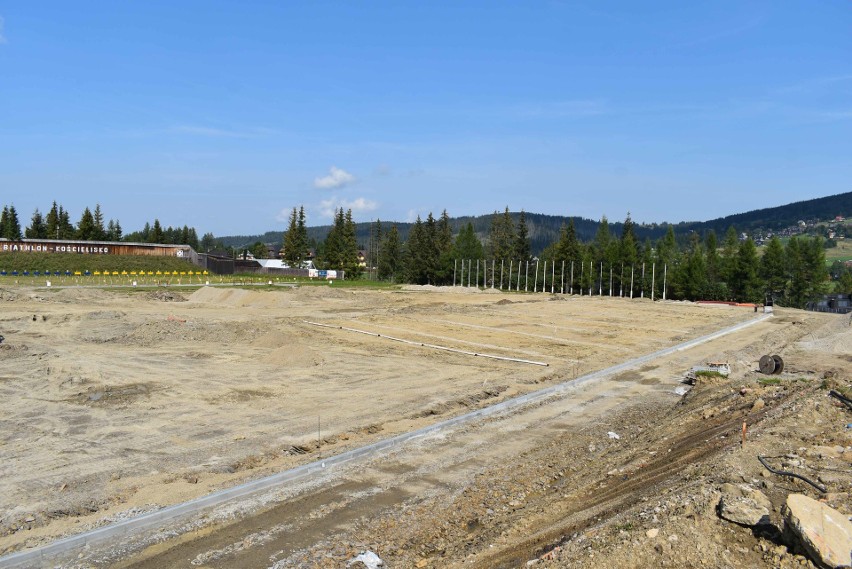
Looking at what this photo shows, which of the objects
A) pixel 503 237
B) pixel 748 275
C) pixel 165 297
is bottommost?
pixel 165 297

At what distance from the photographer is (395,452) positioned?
13.7 meters

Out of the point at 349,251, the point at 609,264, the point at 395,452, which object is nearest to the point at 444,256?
the point at 349,251

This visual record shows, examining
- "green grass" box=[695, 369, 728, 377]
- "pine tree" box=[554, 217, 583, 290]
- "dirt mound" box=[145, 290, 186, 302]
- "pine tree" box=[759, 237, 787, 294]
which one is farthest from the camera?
"pine tree" box=[554, 217, 583, 290]

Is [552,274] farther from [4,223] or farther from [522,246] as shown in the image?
[4,223]

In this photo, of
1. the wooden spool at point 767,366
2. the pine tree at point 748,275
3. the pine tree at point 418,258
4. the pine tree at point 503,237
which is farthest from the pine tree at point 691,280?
the wooden spool at point 767,366

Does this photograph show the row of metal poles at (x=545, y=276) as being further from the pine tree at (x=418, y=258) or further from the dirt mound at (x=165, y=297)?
the dirt mound at (x=165, y=297)

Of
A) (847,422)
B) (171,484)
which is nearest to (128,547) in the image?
(171,484)

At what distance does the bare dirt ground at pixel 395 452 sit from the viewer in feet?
28.7

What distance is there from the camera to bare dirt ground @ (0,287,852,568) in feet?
28.7

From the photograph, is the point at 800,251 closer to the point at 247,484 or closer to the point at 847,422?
the point at 847,422

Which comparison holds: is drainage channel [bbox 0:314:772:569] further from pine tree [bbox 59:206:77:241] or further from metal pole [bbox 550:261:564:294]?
pine tree [bbox 59:206:77:241]

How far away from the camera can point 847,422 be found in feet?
40.2

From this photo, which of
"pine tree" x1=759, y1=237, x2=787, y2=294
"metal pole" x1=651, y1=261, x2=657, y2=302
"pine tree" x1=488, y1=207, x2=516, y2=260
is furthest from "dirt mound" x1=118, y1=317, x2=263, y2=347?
"pine tree" x1=759, y1=237, x2=787, y2=294

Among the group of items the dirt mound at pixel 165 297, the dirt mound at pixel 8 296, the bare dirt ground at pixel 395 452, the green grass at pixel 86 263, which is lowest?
the bare dirt ground at pixel 395 452
